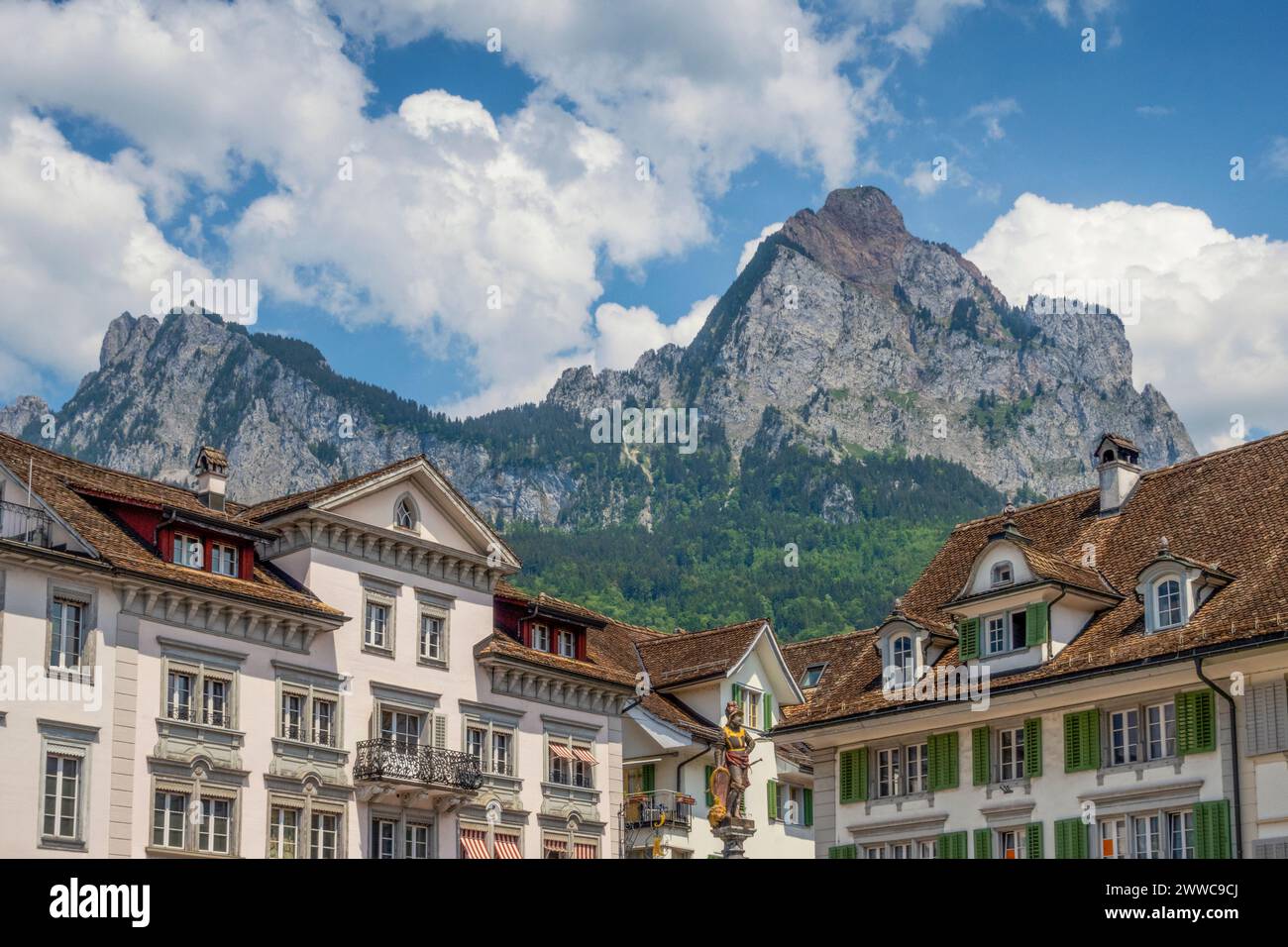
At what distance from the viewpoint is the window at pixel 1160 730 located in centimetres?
4256

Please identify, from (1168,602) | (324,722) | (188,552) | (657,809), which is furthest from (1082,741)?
(188,552)

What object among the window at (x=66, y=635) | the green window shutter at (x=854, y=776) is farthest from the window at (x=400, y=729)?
the green window shutter at (x=854, y=776)

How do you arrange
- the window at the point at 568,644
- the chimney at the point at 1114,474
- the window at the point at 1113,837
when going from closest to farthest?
1. the window at the point at 1113,837
2. the chimney at the point at 1114,474
3. the window at the point at 568,644

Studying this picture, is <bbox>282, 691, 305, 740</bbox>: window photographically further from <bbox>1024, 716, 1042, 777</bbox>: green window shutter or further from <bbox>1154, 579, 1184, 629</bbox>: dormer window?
<bbox>1154, 579, 1184, 629</bbox>: dormer window

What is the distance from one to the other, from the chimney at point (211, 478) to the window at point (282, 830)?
36.2ft

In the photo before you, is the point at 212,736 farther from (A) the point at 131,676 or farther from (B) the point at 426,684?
(B) the point at 426,684

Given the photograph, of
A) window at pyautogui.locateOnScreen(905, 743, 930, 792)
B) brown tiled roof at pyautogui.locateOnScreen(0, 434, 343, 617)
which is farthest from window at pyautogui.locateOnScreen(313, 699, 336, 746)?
window at pyautogui.locateOnScreen(905, 743, 930, 792)

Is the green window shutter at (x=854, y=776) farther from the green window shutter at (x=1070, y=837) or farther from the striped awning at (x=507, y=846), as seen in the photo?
the striped awning at (x=507, y=846)

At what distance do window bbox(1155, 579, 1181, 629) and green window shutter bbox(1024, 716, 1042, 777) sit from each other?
164 inches

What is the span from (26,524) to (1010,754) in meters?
27.3

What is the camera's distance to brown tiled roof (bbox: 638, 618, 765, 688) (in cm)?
7188

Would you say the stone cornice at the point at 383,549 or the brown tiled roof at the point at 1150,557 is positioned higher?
the stone cornice at the point at 383,549
